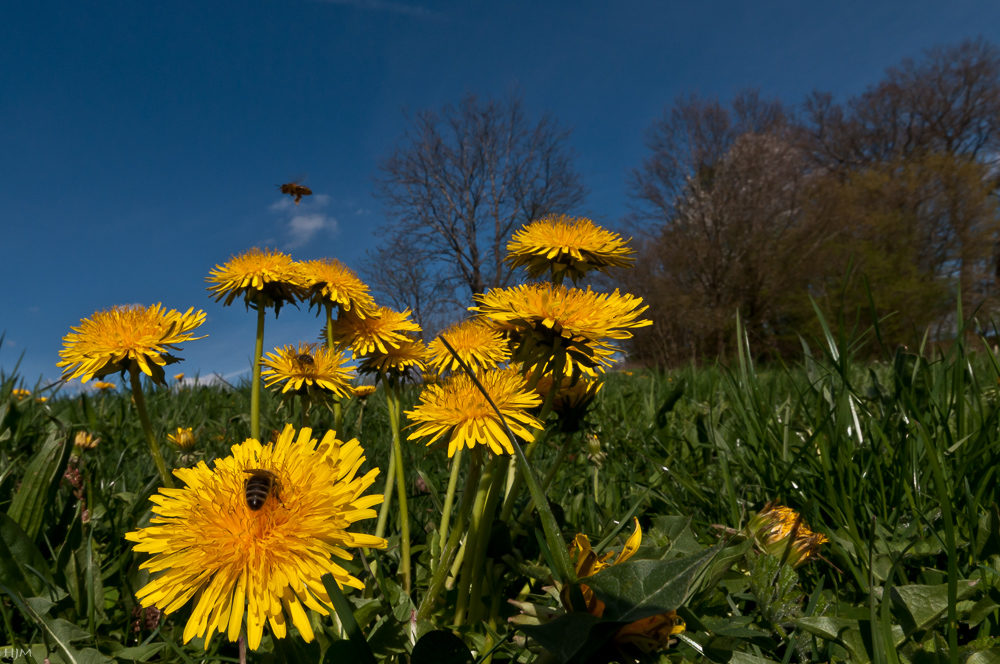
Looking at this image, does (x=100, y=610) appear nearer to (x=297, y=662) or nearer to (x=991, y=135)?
(x=297, y=662)

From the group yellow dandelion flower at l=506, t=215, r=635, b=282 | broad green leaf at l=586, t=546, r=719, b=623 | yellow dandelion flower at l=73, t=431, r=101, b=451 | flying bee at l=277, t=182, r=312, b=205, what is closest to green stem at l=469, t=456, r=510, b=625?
broad green leaf at l=586, t=546, r=719, b=623

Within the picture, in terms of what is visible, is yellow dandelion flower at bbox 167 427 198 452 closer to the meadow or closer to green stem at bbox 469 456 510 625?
the meadow

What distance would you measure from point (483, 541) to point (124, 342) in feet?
3.00

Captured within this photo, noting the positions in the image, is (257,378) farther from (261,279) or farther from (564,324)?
(564,324)

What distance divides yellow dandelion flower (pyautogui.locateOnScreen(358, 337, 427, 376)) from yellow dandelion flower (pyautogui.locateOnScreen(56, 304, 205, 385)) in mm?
475

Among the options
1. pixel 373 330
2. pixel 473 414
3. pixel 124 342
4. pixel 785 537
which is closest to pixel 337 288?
pixel 373 330

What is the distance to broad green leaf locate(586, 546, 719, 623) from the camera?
2.04ft

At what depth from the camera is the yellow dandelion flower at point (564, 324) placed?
3.48 ft

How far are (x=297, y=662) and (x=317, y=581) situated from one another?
0.15 meters

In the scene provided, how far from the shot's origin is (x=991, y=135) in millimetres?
20469

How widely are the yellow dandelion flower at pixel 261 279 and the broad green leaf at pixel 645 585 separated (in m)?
1.05

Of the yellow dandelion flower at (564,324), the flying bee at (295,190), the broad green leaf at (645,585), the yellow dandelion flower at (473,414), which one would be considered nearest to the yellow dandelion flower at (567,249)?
the yellow dandelion flower at (564,324)

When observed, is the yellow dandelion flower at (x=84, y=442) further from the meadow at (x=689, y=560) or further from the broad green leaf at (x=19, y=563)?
the broad green leaf at (x=19, y=563)

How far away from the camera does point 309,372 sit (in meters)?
1.41
